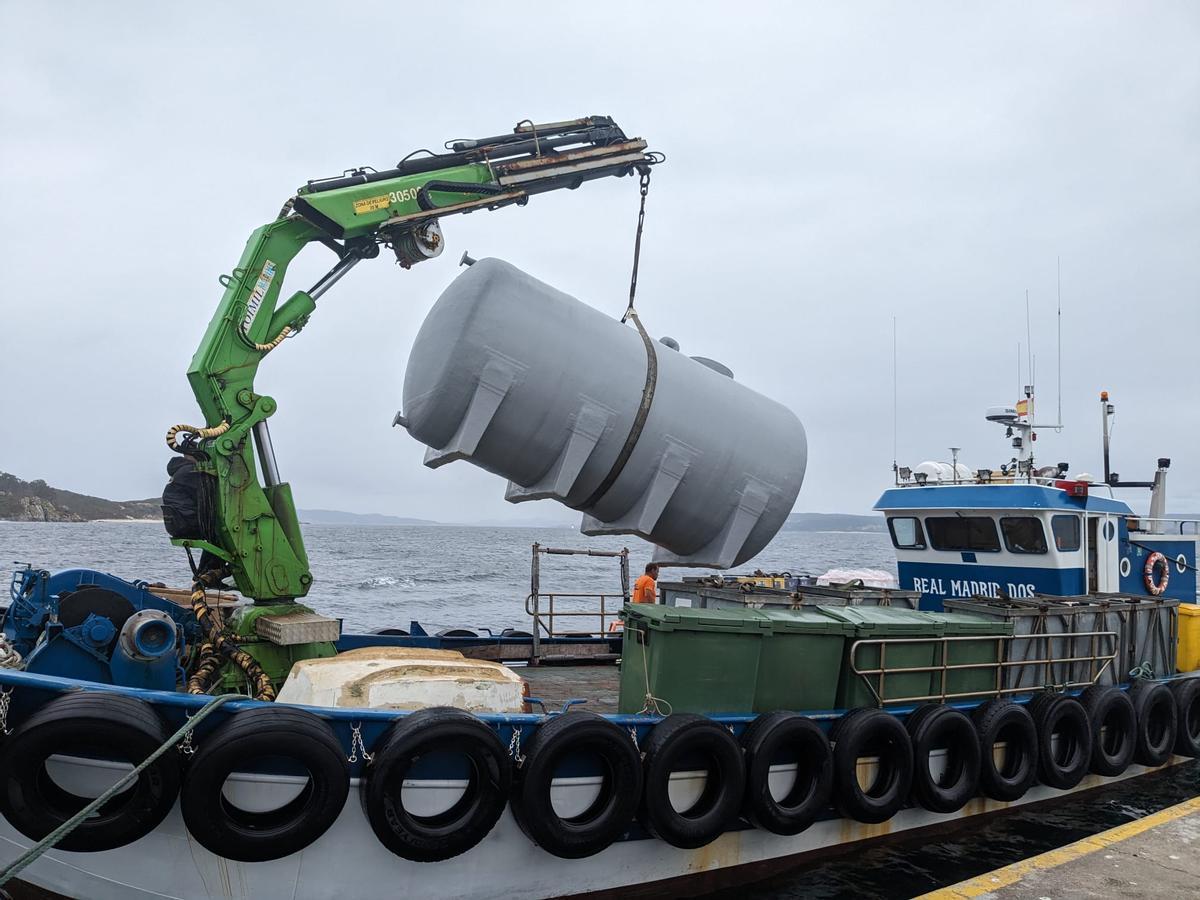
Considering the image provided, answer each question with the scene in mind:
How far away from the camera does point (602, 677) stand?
1058cm

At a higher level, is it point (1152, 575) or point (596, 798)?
point (1152, 575)

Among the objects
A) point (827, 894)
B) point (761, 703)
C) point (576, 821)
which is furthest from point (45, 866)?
point (827, 894)

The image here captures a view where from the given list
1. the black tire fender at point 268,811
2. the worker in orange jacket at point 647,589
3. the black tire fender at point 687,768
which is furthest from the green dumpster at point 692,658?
the worker in orange jacket at point 647,589

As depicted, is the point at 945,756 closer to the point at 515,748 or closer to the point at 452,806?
the point at 515,748

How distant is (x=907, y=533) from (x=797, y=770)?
620 cm

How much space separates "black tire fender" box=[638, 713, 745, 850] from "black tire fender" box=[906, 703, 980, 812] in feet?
7.22

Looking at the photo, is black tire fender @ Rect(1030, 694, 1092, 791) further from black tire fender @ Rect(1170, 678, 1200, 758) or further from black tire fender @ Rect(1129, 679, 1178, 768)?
black tire fender @ Rect(1170, 678, 1200, 758)

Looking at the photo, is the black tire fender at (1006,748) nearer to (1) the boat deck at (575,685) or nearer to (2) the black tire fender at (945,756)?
(2) the black tire fender at (945,756)

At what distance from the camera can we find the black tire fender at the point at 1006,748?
8.86 meters

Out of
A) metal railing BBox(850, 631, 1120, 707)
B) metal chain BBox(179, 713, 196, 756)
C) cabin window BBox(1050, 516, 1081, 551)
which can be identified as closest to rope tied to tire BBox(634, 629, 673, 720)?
metal railing BBox(850, 631, 1120, 707)

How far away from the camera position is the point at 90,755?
564cm

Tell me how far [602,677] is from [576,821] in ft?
12.5

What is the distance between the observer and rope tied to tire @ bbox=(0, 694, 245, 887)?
5051mm

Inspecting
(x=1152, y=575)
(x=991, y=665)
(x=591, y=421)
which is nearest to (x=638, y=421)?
(x=591, y=421)
